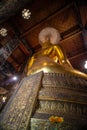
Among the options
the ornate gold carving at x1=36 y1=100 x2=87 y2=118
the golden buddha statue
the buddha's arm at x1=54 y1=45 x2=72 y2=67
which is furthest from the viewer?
the buddha's arm at x1=54 y1=45 x2=72 y2=67

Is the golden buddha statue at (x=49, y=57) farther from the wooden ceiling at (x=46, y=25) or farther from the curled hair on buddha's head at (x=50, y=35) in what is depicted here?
the wooden ceiling at (x=46, y=25)

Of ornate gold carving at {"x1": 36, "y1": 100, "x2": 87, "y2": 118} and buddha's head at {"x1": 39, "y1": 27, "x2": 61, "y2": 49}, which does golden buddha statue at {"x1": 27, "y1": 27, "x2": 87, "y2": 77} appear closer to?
buddha's head at {"x1": 39, "y1": 27, "x2": 61, "y2": 49}

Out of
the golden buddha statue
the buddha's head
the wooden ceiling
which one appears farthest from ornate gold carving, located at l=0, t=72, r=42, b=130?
the buddha's head

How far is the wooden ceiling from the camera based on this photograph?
3.75 metres

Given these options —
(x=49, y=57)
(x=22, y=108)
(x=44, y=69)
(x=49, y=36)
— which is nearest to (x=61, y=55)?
(x=49, y=57)

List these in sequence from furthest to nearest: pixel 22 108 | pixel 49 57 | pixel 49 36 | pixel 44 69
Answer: pixel 49 36
pixel 49 57
pixel 44 69
pixel 22 108

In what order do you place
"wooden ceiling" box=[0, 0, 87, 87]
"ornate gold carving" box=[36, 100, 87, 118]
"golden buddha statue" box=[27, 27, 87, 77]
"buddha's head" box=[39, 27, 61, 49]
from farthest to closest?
"buddha's head" box=[39, 27, 61, 49], "wooden ceiling" box=[0, 0, 87, 87], "golden buddha statue" box=[27, 27, 87, 77], "ornate gold carving" box=[36, 100, 87, 118]

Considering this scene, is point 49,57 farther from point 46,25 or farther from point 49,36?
point 46,25

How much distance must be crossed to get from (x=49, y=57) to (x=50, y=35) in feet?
A: 3.33

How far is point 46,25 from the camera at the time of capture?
4.30 meters

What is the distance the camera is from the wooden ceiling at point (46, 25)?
3754 millimetres

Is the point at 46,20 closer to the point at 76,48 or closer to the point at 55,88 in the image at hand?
the point at 76,48

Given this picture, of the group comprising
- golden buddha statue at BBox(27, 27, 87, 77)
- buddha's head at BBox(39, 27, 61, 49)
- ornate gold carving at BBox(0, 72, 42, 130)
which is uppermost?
buddha's head at BBox(39, 27, 61, 49)

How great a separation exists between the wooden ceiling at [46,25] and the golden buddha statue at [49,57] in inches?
11.4
